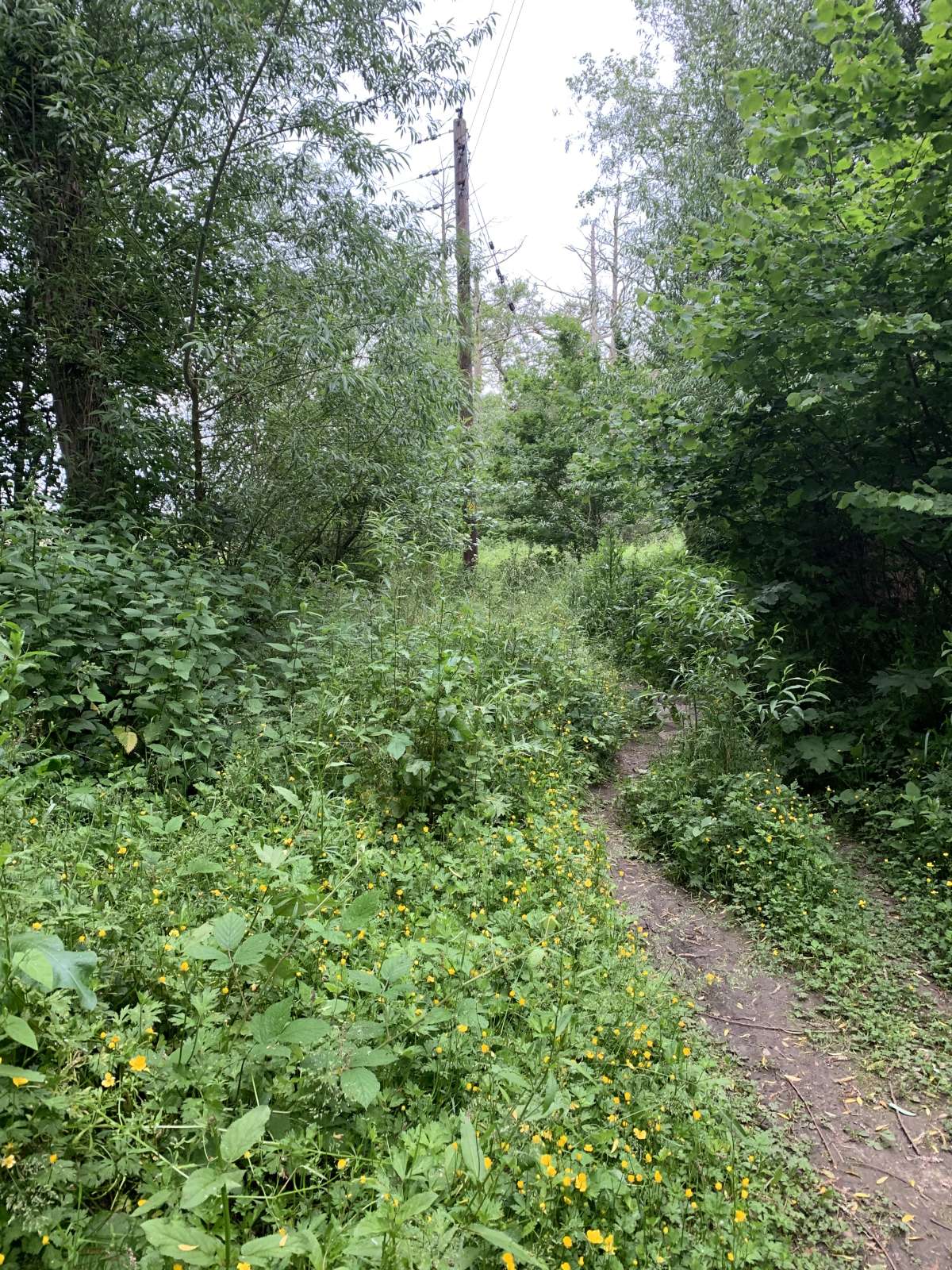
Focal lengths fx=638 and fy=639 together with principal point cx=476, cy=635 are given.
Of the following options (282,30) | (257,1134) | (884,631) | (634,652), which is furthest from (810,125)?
(257,1134)

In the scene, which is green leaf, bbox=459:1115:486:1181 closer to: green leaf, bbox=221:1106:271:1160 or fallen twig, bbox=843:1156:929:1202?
green leaf, bbox=221:1106:271:1160

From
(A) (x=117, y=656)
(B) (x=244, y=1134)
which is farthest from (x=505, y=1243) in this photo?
(A) (x=117, y=656)

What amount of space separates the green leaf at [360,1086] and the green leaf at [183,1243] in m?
0.35

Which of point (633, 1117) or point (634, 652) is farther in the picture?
point (634, 652)

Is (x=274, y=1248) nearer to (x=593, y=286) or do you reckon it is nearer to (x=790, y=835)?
(x=790, y=835)

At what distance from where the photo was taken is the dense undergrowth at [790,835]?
2635 mm

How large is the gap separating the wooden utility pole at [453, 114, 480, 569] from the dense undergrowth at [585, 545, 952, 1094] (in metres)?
4.05

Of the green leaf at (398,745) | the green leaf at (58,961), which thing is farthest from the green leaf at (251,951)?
the green leaf at (398,745)

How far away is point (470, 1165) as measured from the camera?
51.0 inches

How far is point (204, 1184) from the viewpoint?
115 centimetres

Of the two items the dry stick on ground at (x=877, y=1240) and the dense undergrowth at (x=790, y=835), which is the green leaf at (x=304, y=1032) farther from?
the dense undergrowth at (x=790, y=835)

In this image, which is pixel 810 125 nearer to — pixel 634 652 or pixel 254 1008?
pixel 634 652

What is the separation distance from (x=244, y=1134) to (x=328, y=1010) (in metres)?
0.55

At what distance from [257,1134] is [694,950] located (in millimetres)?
2320
